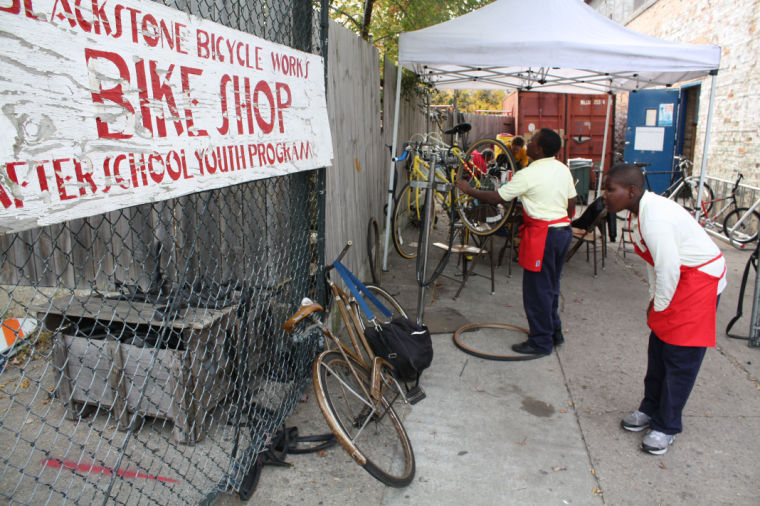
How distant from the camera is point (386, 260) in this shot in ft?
21.5

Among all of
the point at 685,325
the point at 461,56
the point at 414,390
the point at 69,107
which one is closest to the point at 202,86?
the point at 69,107

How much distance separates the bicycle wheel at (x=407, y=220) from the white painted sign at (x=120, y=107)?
158 inches

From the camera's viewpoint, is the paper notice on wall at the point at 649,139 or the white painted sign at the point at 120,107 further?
the paper notice on wall at the point at 649,139

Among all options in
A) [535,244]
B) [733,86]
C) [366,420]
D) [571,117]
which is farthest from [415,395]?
[571,117]

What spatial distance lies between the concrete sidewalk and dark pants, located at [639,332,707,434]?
0.72ft

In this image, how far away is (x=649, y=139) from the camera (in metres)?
12.6

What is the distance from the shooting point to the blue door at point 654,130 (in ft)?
40.6

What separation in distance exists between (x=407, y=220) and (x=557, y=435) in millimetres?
6342

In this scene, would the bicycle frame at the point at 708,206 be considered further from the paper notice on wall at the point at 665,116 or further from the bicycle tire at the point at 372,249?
the bicycle tire at the point at 372,249

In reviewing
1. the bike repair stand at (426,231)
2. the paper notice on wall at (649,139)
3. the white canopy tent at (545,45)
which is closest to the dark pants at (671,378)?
the bike repair stand at (426,231)

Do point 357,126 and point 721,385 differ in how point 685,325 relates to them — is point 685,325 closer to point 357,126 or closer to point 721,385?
point 721,385

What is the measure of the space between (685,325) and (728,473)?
883mm

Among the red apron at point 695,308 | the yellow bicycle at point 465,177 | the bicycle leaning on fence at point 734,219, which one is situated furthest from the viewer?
the bicycle leaning on fence at point 734,219

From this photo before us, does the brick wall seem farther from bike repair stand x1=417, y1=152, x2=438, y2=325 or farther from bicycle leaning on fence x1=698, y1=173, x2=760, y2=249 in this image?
bike repair stand x1=417, y1=152, x2=438, y2=325
